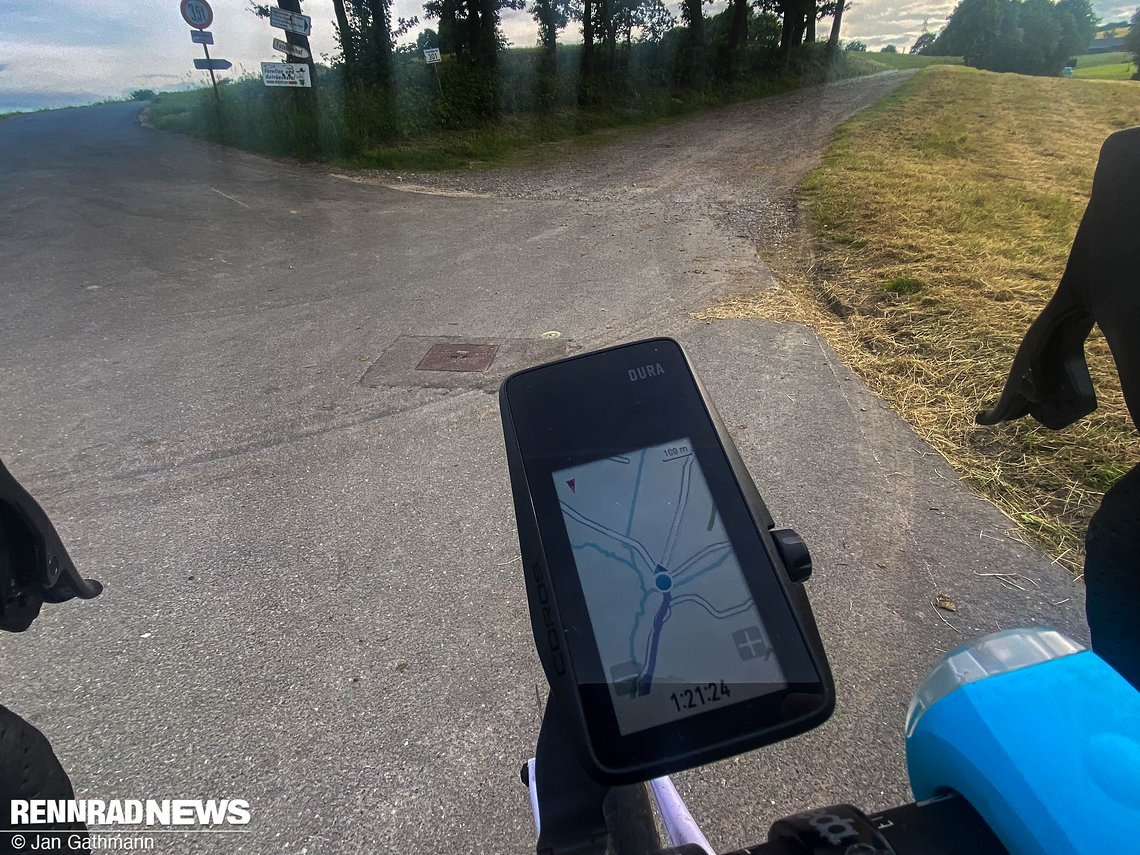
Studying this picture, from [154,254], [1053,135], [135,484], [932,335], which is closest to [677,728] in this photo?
[135,484]

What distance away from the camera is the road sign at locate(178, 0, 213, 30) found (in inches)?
563

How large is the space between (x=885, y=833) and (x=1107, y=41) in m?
2.47

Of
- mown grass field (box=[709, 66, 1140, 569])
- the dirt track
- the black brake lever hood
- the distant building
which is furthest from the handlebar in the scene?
the dirt track

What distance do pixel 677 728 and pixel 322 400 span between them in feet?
12.8

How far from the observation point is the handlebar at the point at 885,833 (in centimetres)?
69

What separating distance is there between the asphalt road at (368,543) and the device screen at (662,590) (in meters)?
1.20

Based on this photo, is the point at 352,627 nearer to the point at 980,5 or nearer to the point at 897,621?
the point at 897,621

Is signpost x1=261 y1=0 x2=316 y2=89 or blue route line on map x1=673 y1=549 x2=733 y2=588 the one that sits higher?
signpost x1=261 y1=0 x2=316 y2=89

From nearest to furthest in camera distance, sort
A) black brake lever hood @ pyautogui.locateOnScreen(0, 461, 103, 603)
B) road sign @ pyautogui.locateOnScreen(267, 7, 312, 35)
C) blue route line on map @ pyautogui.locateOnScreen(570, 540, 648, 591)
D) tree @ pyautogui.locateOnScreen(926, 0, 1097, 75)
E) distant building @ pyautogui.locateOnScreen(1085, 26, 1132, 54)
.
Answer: blue route line on map @ pyautogui.locateOnScreen(570, 540, 648, 591), black brake lever hood @ pyautogui.locateOnScreen(0, 461, 103, 603), distant building @ pyautogui.locateOnScreen(1085, 26, 1132, 54), tree @ pyautogui.locateOnScreen(926, 0, 1097, 75), road sign @ pyautogui.locateOnScreen(267, 7, 312, 35)

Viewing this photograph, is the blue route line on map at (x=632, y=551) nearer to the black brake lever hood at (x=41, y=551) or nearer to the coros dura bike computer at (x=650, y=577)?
the coros dura bike computer at (x=650, y=577)

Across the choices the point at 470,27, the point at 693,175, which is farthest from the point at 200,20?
the point at 693,175

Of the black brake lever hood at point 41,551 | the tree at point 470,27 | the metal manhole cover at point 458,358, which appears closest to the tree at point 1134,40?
the black brake lever hood at point 41,551

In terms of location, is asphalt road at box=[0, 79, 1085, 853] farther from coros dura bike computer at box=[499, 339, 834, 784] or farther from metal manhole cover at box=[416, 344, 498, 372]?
coros dura bike computer at box=[499, 339, 834, 784]

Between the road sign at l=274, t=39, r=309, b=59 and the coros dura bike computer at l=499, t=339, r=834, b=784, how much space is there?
16579mm
